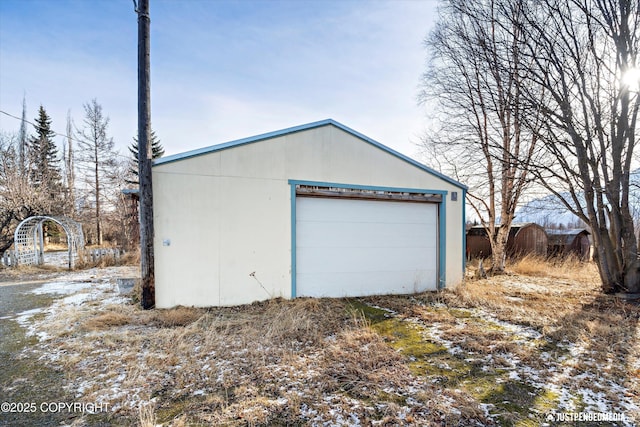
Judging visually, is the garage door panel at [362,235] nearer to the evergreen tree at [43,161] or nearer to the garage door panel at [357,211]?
the garage door panel at [357,211]

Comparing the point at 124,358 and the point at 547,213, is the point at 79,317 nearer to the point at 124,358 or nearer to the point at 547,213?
the point at 124,358

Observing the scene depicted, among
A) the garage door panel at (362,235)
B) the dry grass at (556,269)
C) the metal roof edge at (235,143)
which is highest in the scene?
the metal roof edge at (235,143)

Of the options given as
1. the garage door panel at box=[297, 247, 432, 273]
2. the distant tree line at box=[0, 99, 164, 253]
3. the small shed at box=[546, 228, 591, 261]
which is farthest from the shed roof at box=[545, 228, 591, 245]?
the distant tree line at box=[0, 99, 164, 253]

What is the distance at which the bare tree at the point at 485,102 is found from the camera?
6797mm

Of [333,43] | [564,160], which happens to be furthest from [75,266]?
[564,160]

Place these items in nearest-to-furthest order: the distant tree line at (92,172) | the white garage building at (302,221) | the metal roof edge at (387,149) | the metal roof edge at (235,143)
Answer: the metal roof edge at (235,143) → the white garage building at (302,221) → the metal roof edge at (387,149) → the distant tree line at (92,172)

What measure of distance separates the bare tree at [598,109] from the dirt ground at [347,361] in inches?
59.6

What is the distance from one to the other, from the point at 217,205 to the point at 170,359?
2844mm

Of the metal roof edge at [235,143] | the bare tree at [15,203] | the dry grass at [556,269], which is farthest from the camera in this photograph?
the bare tree at [15,203]

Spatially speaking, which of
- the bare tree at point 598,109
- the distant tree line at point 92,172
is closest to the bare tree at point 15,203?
the distant tree line at point 92,172

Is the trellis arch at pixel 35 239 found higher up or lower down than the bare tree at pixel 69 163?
lower down

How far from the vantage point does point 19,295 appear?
6.63 m

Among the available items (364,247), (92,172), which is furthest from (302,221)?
(92,172)

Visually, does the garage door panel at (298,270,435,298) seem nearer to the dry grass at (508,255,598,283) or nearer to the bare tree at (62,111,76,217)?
the dry grass at (508,255,598,283)
